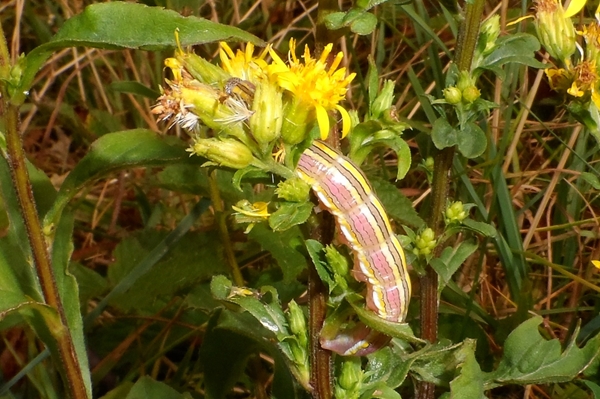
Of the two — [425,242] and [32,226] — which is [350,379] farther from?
[32,226]

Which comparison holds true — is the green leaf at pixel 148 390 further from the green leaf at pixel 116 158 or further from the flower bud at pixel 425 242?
the flower bud at pixel 425 242

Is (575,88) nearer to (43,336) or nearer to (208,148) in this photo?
(208,148)

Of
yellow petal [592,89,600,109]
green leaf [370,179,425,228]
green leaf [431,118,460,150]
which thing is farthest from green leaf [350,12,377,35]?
green leaf [370,179,425,228]

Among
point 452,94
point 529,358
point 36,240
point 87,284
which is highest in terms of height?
point 452,94

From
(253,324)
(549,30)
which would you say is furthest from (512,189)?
(253,324)

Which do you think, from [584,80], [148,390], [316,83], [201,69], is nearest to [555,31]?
[584,80]

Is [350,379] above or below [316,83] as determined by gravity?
below
